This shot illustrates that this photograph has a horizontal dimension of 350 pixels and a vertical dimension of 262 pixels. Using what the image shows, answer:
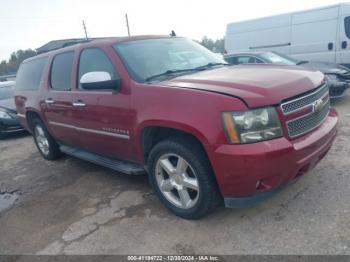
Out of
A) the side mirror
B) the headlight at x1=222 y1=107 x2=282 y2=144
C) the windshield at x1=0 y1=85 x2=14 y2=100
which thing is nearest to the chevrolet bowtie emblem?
the headlight at x1=222 y1=107 x2=282 y2=144

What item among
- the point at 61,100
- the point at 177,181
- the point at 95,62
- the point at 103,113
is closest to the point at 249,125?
the point at 177,181

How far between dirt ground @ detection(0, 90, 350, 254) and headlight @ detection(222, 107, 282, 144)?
89 centimetres

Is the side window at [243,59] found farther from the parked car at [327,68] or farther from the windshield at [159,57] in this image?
the windshield at [159,57]

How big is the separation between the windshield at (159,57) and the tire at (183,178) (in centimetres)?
83

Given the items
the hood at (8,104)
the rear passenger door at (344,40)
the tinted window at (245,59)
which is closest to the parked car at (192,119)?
the tinted window at (245,59)

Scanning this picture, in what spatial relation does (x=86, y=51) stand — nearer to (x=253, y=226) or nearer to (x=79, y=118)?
(x=79, y=118)

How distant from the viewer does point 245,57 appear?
832 centimetres

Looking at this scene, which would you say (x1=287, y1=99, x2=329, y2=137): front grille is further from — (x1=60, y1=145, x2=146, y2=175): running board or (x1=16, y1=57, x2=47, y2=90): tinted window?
(x1=16, y1=57, x2=47, y2=90): tinted window

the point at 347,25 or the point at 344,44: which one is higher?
the point at 347,25

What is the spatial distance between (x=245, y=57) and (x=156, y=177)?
231 inches

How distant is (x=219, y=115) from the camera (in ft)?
8.45

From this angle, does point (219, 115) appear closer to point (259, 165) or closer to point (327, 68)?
point (259, 165)

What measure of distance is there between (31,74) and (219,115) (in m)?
4.25

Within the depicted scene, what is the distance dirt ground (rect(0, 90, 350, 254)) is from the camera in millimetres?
2732
